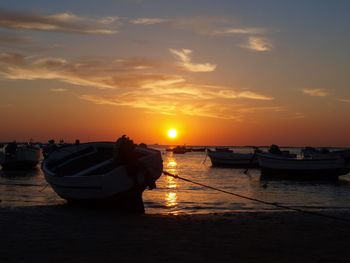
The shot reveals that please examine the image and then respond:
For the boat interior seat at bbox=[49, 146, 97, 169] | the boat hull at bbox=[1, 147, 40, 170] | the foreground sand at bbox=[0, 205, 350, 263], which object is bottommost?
the foreground sand at bbox=[0, 205, 350, 263]

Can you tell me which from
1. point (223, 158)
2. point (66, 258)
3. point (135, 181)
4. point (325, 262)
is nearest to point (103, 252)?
point (66, 258)

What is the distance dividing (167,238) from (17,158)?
38.8 m

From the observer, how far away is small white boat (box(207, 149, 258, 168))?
201 ft

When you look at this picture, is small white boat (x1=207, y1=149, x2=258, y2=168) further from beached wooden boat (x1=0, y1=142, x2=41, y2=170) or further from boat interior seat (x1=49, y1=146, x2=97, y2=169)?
boat interior seat (x1=49, y1=146, x2=97, y2=169)

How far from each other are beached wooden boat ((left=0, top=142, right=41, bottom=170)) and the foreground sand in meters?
31.6

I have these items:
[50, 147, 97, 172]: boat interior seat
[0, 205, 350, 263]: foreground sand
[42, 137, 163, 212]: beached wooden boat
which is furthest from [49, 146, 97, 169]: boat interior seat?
[0, 205, 350, 263]: foreground sand

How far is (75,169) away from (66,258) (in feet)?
37.9

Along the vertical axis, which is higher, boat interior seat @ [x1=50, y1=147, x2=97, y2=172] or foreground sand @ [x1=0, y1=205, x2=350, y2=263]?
boat interior seat @ [x1=50, y1=147, x2=97, y2=172]

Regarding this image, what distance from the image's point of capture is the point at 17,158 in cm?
4656

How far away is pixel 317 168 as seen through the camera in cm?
4119

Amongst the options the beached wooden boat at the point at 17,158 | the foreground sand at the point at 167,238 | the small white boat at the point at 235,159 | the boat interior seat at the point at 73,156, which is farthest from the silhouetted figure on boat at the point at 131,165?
the small white boat at the point at 235,159

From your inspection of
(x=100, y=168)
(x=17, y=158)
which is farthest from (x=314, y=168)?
(x=17, y=158)

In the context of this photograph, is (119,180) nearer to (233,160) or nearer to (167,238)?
(167,238)

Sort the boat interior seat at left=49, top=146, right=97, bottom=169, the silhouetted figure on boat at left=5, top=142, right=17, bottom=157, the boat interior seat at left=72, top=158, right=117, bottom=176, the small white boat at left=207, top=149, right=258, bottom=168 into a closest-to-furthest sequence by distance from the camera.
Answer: the boat interior seat at left=72, top=158, right=117, bottom=176 < the boat interior seat at left=49, top=146, right=97, bottom=169 < the silhouetted figure on boat at left=5, top=142, right=17, bottom=157 < the small white boat at left=207, top=149, right=258, bottom=168
